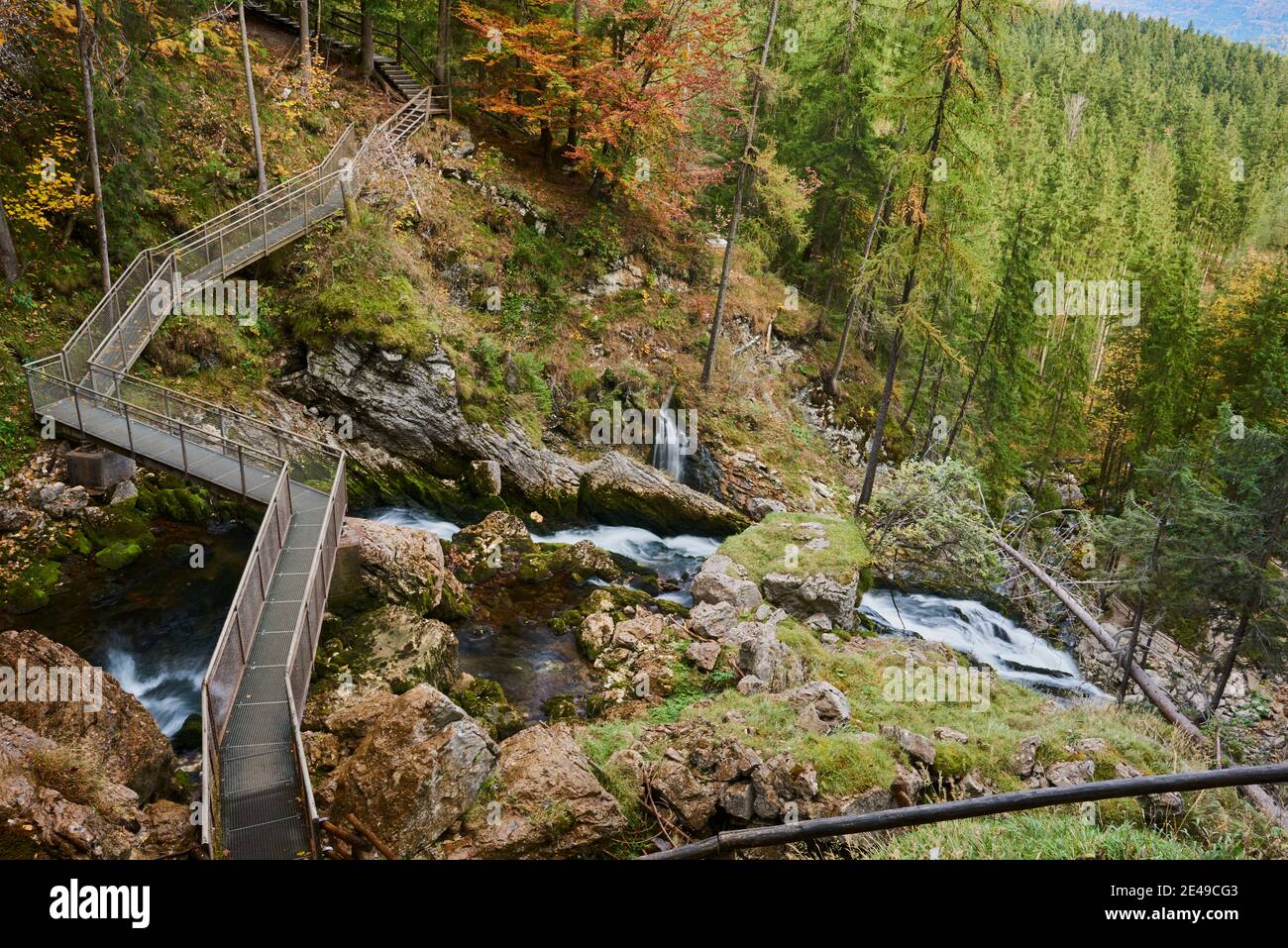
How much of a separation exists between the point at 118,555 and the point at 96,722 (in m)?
8.09

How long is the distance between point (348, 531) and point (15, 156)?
45.3ft

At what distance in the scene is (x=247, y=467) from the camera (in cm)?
1412

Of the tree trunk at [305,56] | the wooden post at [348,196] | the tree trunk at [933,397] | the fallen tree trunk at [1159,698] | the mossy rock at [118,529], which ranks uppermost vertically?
the tree trunk at [305,56]

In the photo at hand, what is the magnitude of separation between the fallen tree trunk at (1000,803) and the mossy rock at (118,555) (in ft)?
49.8

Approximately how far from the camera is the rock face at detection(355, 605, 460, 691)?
11.3 metres

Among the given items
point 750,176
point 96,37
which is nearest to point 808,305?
point 750,176

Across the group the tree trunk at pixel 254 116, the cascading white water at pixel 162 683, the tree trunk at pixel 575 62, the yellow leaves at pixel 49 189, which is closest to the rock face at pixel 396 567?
the cascading white water at pixel 162 683

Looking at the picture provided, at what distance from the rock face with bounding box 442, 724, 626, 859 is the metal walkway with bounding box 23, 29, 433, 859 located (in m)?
1.74

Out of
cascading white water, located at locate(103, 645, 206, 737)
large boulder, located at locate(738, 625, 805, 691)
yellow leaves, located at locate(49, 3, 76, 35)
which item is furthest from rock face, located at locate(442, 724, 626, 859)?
yellow leaves, located at locate(49, 3, 76, 35)

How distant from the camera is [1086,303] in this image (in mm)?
39406

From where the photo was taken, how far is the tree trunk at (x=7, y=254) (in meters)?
15.8

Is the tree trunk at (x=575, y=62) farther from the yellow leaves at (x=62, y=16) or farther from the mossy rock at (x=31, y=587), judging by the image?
the mossy rock at (x=31, y=587)

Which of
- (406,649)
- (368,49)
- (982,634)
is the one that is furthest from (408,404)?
(982,634)
